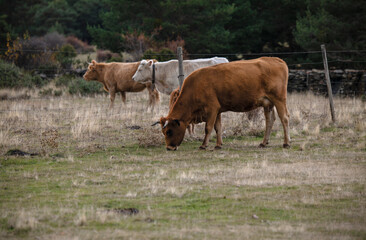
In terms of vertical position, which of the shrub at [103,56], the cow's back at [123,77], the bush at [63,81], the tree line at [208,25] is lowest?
the bush at [63,81]

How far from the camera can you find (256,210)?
19.2 ft

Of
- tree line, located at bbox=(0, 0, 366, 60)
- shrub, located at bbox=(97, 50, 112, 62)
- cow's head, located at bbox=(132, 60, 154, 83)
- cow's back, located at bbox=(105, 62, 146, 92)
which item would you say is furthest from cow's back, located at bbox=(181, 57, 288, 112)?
shrub, located at bbox=(97, 50, 112, 62)

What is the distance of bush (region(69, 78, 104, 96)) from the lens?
71.2ft

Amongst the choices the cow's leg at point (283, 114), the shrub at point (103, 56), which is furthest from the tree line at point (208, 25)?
the cow's leg at point (283, 114)

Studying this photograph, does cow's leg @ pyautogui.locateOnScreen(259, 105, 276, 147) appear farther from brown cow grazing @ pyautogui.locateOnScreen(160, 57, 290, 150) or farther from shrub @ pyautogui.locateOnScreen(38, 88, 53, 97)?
shrub @ pyautogui.locateOnScreen(38, 88, 53, 97)

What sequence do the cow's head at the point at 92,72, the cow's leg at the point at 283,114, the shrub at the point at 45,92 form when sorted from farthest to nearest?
1. the shrub at the point at 45,92
2. the cow's head at the point at 92,72
3. the cow's leg at the point at 283,114

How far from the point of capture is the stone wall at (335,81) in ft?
68.7

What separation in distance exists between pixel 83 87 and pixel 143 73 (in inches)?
268

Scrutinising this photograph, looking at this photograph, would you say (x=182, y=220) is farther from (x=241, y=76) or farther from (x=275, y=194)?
(x=241, y=76)

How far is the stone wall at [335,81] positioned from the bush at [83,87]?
30.0ft

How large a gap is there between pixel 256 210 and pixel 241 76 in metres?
4.57

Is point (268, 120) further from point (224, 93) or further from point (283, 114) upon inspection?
point (224, 93)

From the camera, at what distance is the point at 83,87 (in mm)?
22062

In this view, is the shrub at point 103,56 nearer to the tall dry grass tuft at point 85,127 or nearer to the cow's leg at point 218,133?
the tall dry grass tuft at point 85,127
